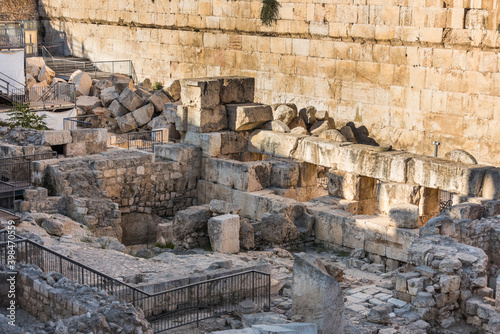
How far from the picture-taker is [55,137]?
17.5 meters

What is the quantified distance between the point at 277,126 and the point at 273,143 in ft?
2.21

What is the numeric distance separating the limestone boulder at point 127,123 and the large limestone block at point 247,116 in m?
7.48

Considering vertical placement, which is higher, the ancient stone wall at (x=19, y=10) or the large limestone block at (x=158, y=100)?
the ancient stone wall at (x=19, y=10)

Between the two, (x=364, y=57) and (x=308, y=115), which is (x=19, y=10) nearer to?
(x=308, y=115)

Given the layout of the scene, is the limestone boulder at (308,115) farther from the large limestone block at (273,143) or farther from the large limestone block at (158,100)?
the large limestone block at (158,100)

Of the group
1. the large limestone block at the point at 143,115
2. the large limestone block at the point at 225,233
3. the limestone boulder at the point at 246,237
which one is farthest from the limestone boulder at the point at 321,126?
the large limestone block at the point at 225,233

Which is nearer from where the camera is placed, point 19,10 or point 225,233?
point 225,233

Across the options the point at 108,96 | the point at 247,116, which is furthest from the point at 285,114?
the point at 108,96

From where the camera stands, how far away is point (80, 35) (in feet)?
111

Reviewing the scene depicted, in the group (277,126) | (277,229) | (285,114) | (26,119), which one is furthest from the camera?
(285,114)

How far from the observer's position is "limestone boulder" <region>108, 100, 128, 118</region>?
26.2 m

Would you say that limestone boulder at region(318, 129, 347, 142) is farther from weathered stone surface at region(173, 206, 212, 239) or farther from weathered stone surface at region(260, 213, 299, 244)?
weathered stone surface at region(173, 206, 212, 239)

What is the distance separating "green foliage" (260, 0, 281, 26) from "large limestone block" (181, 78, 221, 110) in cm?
725

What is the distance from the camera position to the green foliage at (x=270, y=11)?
25.2 m
